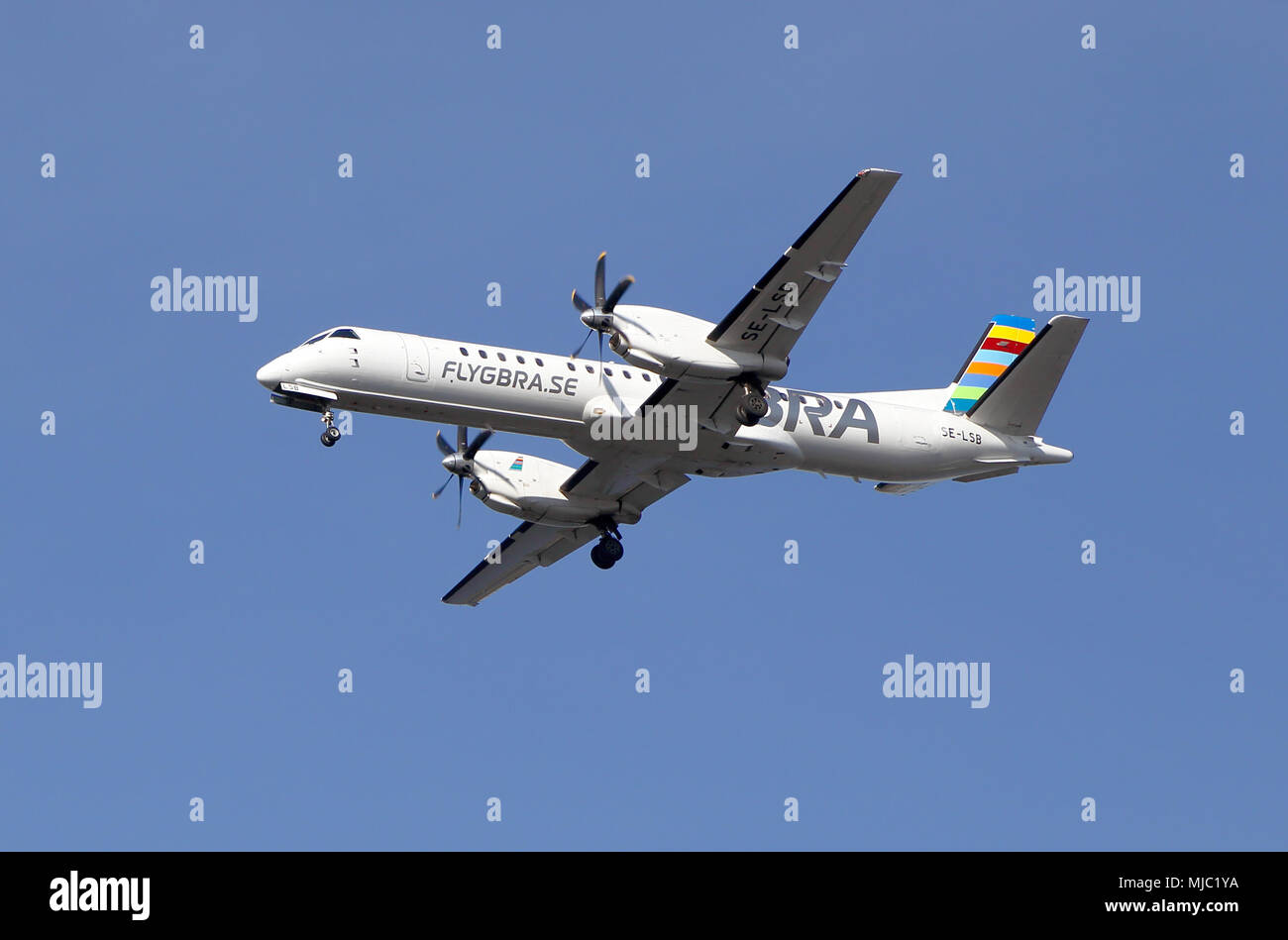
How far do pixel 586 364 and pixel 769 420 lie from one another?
3609 millimetres

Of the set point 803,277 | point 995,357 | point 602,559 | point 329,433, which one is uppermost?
point 995,357

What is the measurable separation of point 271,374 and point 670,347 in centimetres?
672

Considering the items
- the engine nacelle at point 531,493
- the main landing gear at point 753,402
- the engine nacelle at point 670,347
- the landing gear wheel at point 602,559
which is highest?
the engine nacelle at point 670,347

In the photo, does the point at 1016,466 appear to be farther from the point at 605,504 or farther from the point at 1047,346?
the point at 605,504

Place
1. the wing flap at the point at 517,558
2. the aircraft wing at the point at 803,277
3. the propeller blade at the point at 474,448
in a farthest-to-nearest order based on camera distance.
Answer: the wing flap at the point at 517,558
the propeller blade at the point at 474,448
the aircraft wing at the point at 803,277

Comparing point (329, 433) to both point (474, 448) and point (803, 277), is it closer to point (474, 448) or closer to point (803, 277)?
point (474, 448)

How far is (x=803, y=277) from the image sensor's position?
23953 millimetres

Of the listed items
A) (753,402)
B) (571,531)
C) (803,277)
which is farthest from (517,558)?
(803,277)

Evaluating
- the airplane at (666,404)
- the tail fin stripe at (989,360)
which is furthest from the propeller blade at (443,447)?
the tail fin stripe at (989,360)

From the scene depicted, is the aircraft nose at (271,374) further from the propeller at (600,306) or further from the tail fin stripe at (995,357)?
the tail fin stripe at (995,357)

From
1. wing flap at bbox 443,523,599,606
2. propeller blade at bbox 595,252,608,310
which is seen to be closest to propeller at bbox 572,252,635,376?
propeller blade at bbox 595,252,608,310

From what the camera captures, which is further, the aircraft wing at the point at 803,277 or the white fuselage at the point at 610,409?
the white fuselage at the point at 610,409

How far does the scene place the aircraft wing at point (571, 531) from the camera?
90.9 ft

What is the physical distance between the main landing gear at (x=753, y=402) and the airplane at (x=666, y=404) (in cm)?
3
